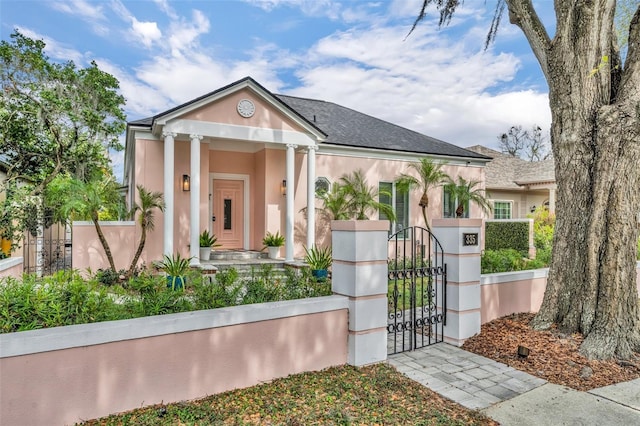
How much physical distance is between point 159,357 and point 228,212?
907 cm

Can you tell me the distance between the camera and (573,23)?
5.48m

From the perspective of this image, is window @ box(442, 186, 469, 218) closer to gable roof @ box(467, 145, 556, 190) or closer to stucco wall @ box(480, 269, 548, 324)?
gable roof @ box(467, 145, 556, 190)

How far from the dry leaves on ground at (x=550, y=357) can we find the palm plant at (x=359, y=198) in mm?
6601

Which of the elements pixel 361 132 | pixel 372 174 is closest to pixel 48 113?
pixel 361 132

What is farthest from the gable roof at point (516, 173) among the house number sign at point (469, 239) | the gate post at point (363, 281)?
the gate post at point (363, 281)

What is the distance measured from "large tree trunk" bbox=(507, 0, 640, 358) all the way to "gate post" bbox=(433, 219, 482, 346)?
3.50 ft

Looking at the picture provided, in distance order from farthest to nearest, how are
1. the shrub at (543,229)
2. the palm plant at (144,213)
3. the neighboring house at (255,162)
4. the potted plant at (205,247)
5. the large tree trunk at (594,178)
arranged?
1. the shrub at (543,229)
2. the potted plant at (205,247)
3. the neighboring house at (255,162)
4. the palm plant at (144,213)
5. the large tree trunk at (594,178)

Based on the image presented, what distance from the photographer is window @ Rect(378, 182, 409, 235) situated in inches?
534

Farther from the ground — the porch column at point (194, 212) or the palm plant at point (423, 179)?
the palm plant at point (423, 179)

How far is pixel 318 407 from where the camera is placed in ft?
11.5

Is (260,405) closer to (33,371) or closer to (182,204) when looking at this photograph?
(33,371)

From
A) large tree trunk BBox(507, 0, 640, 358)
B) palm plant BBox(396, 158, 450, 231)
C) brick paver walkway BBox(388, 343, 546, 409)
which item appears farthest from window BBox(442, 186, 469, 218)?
brick paver walkway BBox(388, 343, 546, 409)

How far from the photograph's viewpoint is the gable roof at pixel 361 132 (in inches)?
527

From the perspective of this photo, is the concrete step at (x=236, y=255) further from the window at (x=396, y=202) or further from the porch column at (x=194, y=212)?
the window at (x=396, y=202)
